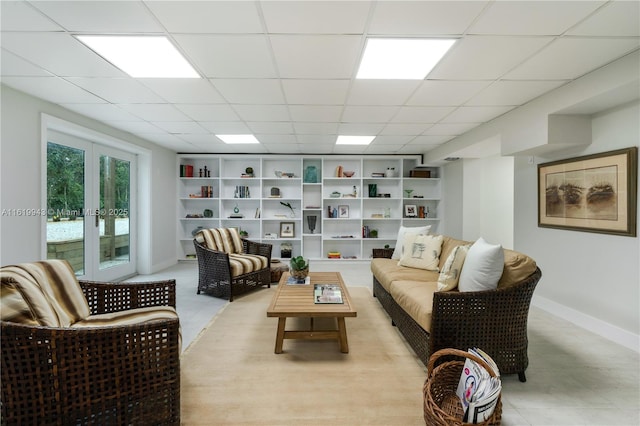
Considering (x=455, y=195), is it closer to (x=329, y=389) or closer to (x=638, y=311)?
(x=638, y=311)

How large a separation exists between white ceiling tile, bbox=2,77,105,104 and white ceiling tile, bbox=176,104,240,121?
87 centimetres

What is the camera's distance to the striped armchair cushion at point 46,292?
1.41 metres

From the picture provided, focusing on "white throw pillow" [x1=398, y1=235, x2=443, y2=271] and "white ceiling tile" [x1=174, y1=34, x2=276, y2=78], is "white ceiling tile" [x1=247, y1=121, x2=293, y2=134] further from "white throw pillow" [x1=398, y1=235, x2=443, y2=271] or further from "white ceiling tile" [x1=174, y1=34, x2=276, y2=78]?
"white throw pillow" [x1=398, y1=235, x2=443, y2=271]

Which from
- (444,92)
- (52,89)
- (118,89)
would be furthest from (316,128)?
(52,89)

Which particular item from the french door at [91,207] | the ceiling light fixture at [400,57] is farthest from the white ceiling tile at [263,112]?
the french door at [91,207]

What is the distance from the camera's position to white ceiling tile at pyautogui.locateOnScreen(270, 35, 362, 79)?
6.56 feet

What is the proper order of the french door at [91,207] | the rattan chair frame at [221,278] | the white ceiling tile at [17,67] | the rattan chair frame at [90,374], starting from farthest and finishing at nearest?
the rattan chair frame at [221,278] → the french door at [91,207] → the white ceiling tile at [17,67] → the rattan chair frame at [90,374]

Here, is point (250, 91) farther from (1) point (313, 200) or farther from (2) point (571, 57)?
(1) point (313, 200)

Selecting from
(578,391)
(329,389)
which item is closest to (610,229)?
(578,391)

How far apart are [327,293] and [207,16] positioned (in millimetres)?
2254

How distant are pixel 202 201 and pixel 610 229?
6608 mm

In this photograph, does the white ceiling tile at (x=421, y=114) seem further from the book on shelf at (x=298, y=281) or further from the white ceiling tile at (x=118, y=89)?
the white ceiling tile at (x=118, y=89)

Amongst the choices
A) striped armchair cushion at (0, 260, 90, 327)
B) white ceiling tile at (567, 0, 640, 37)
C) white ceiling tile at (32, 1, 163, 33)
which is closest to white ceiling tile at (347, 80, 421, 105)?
white ceiling tile at (567, 0, 640, 37)

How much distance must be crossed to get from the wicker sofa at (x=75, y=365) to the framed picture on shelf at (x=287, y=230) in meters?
4.86
